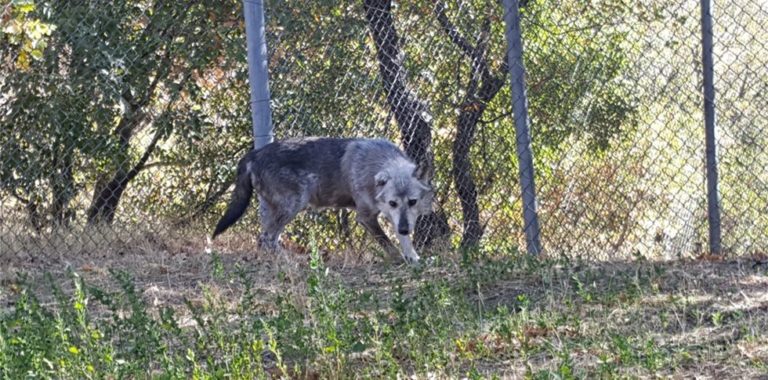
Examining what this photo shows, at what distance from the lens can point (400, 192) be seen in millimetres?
8219

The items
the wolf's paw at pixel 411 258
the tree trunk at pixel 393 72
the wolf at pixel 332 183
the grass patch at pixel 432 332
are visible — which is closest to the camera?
the grass patch at pixel 432 332

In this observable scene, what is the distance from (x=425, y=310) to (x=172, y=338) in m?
1.16

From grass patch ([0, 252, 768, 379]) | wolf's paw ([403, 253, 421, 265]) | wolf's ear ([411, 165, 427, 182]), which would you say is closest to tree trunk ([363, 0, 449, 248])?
wolf's ear ([411, 165, 427, 182])

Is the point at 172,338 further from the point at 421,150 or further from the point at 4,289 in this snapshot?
the point at 421,150

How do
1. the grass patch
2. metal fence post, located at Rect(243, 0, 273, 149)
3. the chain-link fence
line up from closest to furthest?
the grass patch, metal fence post, located at Rect(243, 0, 273, 149), the chain-link fence

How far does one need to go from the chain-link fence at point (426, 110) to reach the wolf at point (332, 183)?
0.31 m

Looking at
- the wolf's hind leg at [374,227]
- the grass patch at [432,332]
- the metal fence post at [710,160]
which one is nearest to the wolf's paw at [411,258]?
the wolf's hind leg at [374,227]

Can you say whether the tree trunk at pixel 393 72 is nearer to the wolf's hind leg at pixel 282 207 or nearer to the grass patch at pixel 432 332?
A: the wolf's hind leg at pixel 282 207

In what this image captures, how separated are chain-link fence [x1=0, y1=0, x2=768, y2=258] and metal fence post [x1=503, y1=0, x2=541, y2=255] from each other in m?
0.53

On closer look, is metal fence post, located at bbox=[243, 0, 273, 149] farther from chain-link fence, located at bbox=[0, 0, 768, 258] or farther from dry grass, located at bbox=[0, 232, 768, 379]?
dry grass, located at bbox=[0, 232, 768, 379]

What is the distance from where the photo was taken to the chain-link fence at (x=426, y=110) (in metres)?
8.02

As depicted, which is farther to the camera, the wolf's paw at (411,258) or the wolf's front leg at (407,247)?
the wolf's front leg at (407,247)

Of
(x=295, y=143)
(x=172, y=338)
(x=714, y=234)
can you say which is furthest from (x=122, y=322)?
(x=714, y=234)

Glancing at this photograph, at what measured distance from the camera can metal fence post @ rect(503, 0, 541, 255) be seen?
294 inches
